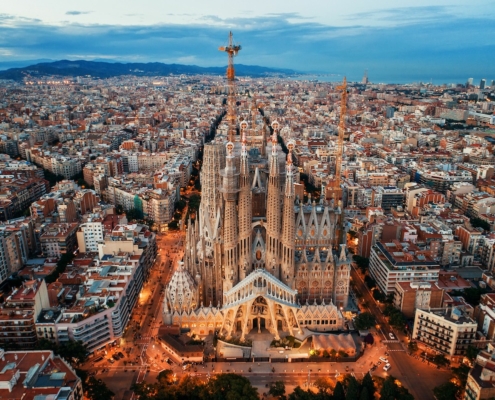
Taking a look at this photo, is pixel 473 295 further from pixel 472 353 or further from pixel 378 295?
pixel 472 353

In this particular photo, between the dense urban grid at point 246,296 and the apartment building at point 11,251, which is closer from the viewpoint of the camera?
the dense urban grid at point 246,296

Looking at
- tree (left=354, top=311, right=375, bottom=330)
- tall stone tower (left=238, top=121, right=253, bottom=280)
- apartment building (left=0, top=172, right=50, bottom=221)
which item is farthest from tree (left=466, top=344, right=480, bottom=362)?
apartment building (left=0, top=172, right=50, bottom=221)

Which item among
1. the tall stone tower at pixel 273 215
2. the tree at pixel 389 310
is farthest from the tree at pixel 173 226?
the tree at pixel 389 310

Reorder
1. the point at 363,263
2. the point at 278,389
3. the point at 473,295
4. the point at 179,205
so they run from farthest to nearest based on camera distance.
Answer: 1. the point at 179,205
2. the point at 363,263
3. the point at 473,295
4. the point at 278,389

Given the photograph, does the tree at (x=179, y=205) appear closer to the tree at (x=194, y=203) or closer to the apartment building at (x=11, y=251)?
the tree at (x=194, y=203)

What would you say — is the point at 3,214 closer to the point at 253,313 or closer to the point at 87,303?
the point at 87,303

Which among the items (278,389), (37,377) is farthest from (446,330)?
(37,377)
